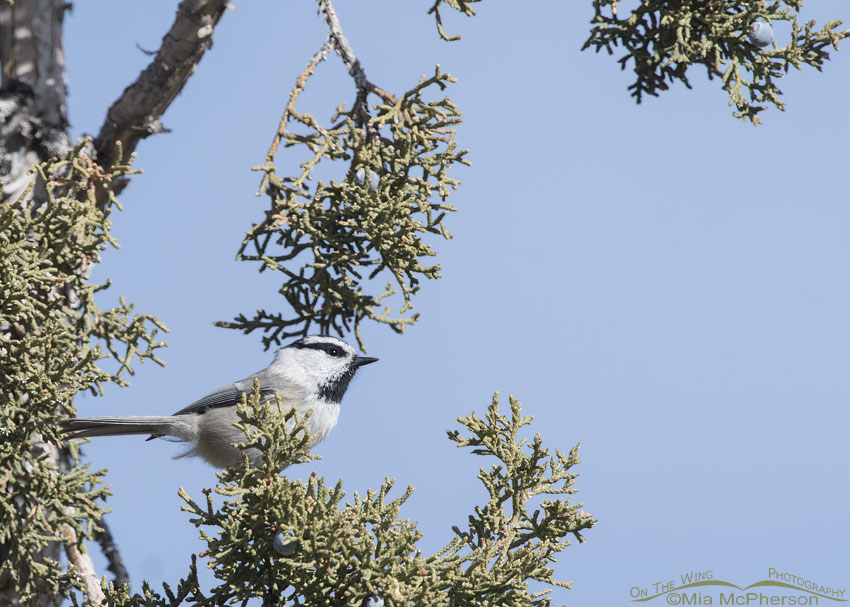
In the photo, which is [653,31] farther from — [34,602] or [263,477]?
[34,602]

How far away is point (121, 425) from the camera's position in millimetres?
5090

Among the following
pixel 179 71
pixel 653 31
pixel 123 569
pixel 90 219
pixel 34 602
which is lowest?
pixel 34 602

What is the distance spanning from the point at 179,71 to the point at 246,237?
3.65 ft

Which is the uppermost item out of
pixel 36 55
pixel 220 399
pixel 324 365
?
pixel 36 55

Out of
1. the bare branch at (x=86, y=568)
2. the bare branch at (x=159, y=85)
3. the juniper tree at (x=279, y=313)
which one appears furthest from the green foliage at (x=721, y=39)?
the bare branch at (x=86, y=568)

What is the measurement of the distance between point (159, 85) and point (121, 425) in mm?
1988

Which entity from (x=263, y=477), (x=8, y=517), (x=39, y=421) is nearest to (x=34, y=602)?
(x=8, y=517)

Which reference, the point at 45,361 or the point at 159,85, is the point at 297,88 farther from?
the point at 45,361

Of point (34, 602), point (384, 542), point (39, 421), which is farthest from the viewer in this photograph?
point (34, 602)

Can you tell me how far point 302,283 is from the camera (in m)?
4.88

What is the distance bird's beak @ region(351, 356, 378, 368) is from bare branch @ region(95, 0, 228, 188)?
Result: 1.80 meters

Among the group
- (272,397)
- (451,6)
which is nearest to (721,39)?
(451,6)

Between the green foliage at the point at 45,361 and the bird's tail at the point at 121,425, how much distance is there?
0.21 metres

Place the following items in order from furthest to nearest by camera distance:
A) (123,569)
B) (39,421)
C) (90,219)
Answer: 1. (123,569)
2. (90,219)
3. (39,421)
